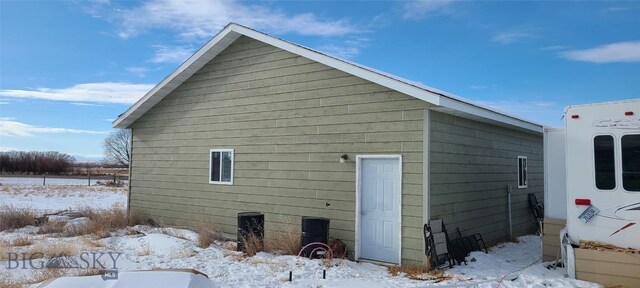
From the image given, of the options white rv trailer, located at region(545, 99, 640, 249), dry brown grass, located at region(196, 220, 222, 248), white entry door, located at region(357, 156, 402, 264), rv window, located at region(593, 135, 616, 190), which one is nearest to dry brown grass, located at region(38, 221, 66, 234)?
dry brown grass, located at region(196, 220, 222, 248)

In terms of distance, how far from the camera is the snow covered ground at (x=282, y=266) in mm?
6876

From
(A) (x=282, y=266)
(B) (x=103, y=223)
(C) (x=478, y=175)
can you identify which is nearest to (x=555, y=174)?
(C) (x=478, y=175)

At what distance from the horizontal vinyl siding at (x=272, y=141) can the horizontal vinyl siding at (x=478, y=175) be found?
23.7 inches

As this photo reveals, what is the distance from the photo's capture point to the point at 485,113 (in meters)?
9.02

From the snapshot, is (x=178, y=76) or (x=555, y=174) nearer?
(x=555, y=174)

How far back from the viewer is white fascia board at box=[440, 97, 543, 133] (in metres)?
7.82

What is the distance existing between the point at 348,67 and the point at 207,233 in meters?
4.85

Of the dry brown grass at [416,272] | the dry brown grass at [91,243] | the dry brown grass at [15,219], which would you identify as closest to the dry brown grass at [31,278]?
the dry brown grass at [91,243]

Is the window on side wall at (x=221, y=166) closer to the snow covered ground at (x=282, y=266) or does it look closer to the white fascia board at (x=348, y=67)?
the snow covered ground at (x=282, y=266)

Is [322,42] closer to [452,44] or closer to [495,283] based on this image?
[452,44]

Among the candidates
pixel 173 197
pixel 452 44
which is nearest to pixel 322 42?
pixel 452 44

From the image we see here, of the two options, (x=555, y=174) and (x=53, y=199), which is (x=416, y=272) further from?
(x=53, y=199)

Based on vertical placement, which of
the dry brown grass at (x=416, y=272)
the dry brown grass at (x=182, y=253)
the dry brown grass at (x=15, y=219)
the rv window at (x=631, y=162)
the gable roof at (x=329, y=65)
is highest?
the gable roof at (x=329, y=65)

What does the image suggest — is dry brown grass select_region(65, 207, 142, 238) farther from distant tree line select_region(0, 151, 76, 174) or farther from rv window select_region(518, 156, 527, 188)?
distant tree line select_region(0, 151, 76, 174)
